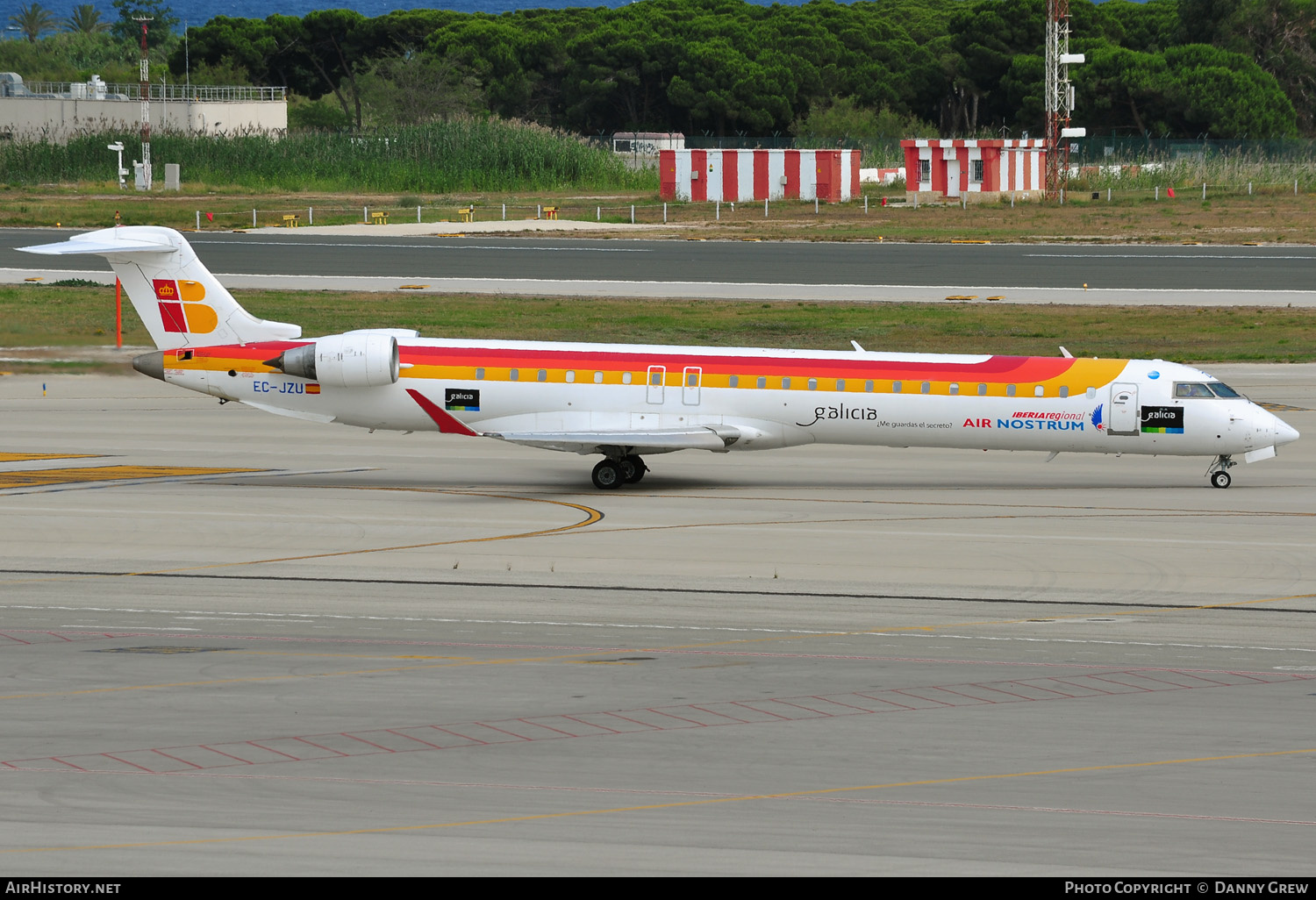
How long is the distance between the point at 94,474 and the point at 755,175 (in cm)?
7452

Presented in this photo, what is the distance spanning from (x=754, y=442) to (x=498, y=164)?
283 feet

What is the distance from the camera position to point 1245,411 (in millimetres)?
30078

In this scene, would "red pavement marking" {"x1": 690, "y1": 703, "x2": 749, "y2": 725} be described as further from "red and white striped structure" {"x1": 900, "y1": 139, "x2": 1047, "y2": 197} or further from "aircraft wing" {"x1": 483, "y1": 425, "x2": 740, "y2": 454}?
"red and white striped structure" {"x1": 900, "y1": 139, "x2": 1047, "y2": 197}

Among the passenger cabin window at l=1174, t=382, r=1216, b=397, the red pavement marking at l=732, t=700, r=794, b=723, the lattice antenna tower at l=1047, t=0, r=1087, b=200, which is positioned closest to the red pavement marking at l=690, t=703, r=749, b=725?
the red pavement marking at l=732, t=700, r=794, b=723

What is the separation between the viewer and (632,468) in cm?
3147

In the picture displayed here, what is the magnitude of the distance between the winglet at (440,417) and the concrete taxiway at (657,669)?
1427 millimetres

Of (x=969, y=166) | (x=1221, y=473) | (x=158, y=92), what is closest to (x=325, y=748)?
(x=1221, y=473)

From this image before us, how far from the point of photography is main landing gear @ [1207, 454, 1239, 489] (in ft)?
101

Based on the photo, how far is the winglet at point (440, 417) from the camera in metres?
30.9

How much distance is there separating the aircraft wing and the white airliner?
0.13 feet

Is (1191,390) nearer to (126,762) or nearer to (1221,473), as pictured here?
(1221,473)

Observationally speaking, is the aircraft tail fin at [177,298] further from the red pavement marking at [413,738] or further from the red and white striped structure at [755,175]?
the red and white striped structure at [755,175]

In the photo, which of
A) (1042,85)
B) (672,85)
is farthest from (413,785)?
(672,85)

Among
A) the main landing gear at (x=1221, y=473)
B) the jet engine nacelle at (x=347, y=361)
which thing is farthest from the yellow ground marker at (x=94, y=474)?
the main landing gear at (x=1221, y=473)
